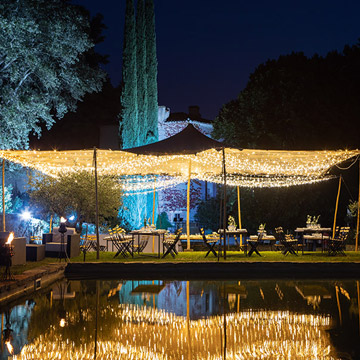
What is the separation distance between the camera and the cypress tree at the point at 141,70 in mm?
21234

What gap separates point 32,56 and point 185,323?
1024 cm

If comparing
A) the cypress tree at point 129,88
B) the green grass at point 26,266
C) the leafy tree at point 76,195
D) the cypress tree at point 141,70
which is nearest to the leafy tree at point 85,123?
the cypress tree at point 141,70

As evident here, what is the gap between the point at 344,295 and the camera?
7.07 metres

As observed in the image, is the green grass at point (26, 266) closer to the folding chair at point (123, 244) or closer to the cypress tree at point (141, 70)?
the folding chair at point (123, 244)

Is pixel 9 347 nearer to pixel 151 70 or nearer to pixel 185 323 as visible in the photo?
pixel 185 323

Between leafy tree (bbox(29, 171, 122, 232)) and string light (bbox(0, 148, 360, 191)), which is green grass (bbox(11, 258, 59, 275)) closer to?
string light (bbox(0, 148, 360, 191))

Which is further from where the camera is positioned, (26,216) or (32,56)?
(26,216)

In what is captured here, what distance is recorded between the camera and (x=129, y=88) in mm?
21188

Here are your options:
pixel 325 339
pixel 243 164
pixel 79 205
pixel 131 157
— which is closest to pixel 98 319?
pixel 325 339

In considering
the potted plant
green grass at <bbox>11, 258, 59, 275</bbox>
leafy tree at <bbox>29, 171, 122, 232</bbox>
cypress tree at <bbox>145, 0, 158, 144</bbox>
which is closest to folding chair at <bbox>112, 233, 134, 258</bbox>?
green grass at <bbox>11, 258, 59, 275</bbox>

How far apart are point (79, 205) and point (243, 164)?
610cm

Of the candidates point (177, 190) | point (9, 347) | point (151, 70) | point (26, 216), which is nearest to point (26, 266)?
point (9, 347)

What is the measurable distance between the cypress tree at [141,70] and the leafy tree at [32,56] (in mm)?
5608

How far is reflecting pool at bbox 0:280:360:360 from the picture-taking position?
416 centimetres
